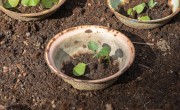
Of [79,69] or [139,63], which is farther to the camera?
[139,63]

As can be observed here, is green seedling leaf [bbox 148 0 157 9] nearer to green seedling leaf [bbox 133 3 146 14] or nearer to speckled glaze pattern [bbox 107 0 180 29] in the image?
green seedling leaf [bbox 133 3 146 14]

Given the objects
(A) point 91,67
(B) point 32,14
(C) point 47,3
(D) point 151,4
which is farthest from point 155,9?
(B) point 32,14

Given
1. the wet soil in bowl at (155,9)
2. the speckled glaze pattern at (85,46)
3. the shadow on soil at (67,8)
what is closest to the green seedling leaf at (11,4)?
the shadow on soil at (67,8)

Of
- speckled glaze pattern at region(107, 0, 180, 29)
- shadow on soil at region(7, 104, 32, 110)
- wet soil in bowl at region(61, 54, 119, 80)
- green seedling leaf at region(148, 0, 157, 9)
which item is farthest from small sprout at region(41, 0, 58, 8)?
shadow on soil at region(7, 104, 32, 110)

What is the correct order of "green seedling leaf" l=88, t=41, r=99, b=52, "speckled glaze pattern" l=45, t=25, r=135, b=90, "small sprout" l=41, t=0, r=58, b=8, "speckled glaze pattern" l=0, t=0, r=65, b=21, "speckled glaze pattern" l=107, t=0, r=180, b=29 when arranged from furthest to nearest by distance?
"small sprout" l=41, t=0, r=58, b=8, "speckled glaze pattern" l=0, t=0, r=65, b=21, "speckled glaze pattern" l=107, t=0, r=180, b=29, "green seedling leaf" l=88, t=41, r=99, b=52, "speckled glaze pattern" l=45, t=25, r=135, b=90

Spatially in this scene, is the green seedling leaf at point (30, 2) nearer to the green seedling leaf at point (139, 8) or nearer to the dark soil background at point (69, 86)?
the dark soil background at point (69, 86)

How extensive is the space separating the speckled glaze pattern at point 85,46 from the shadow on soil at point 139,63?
104 mm

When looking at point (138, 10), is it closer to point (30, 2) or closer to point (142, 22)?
point (142, 22)

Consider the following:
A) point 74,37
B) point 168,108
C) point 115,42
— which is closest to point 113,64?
point 115,42

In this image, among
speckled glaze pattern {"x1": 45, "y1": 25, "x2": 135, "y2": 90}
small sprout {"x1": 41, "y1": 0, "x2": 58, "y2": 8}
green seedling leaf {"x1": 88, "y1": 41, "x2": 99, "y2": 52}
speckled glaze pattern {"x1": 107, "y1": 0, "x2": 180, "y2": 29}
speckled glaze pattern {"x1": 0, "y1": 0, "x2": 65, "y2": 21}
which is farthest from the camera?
small sprout {"x1": 41, "y1": 0, "x2": 58, "y2": 8}

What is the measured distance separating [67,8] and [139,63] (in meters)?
0.96

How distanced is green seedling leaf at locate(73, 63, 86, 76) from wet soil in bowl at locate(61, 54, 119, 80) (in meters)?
0.04

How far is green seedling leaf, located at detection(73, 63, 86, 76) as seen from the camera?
3.04m

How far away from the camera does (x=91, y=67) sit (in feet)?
10.3
